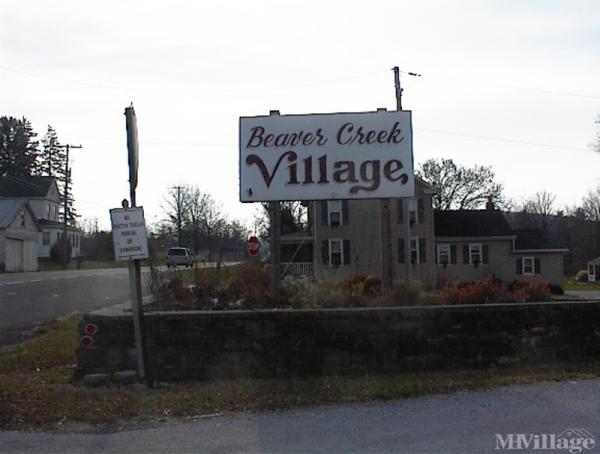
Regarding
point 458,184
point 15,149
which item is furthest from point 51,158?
point 458,184

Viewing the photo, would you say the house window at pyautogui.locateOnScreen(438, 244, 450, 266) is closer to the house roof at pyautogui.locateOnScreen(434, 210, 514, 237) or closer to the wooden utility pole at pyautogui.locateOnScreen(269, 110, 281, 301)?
the house roof at pyautogui.locateOnScreen(434, 210, 514, 237)

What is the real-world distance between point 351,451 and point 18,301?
17.7 meters

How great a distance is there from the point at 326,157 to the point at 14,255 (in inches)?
1748

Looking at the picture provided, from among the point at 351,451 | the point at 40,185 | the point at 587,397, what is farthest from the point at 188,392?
the point at 40,185

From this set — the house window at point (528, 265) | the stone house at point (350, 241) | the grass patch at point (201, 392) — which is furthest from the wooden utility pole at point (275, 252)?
the house window at point (528, 265)

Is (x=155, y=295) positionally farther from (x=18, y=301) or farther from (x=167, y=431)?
(x=18, y=301)

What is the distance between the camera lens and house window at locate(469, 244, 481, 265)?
4844cm

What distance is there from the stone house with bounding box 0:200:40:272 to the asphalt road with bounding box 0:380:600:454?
1833 inches

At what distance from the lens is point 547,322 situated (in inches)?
428

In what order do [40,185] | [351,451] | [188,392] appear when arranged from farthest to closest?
[40,185], [188,392], [351,451]

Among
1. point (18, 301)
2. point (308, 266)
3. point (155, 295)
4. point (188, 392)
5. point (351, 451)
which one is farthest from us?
point (308, 266)

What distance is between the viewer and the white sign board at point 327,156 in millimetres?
13633

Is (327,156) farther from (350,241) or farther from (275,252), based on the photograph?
(350,241)

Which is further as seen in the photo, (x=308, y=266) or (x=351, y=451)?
(x=308, y=266)
